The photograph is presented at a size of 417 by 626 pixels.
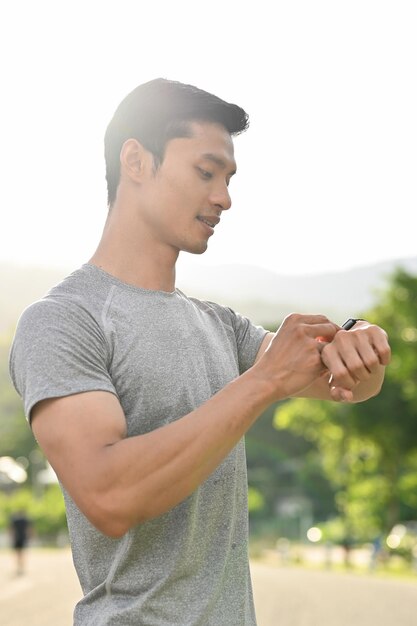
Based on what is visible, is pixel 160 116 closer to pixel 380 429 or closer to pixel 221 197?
pixel 221 197

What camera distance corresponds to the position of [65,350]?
2.53 meters

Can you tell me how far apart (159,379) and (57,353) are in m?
0.24

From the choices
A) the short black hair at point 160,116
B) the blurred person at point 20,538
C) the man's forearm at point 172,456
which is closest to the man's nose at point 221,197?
the short black hair at point 160,116

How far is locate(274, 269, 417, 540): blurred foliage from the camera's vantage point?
1662 inches

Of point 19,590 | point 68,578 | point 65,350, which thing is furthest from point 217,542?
point 68,578

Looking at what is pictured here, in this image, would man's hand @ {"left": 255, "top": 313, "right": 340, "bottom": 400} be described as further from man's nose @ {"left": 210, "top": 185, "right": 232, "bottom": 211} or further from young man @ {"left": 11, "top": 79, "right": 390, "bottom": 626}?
man's nose @ {"left": 210, "top": 185, "right": 232, "bottom": 211}

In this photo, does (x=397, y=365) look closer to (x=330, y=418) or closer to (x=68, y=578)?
(x=330, y=418)

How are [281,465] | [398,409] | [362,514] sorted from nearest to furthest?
[398,409], [362,514], [281,465]

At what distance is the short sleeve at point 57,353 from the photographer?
8.14 feet

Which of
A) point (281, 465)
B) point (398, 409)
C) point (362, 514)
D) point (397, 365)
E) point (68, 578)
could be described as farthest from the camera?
point (281, 465)

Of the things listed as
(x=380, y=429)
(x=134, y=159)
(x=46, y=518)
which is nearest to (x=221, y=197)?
Result: (x=134, y=159)

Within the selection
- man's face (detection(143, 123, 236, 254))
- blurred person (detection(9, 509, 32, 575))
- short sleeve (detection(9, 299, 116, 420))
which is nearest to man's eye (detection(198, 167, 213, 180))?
man's face (detection(143, 123, 236, 254))

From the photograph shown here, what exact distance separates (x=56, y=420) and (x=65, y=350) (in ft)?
0.50

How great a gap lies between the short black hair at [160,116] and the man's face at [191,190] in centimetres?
3
